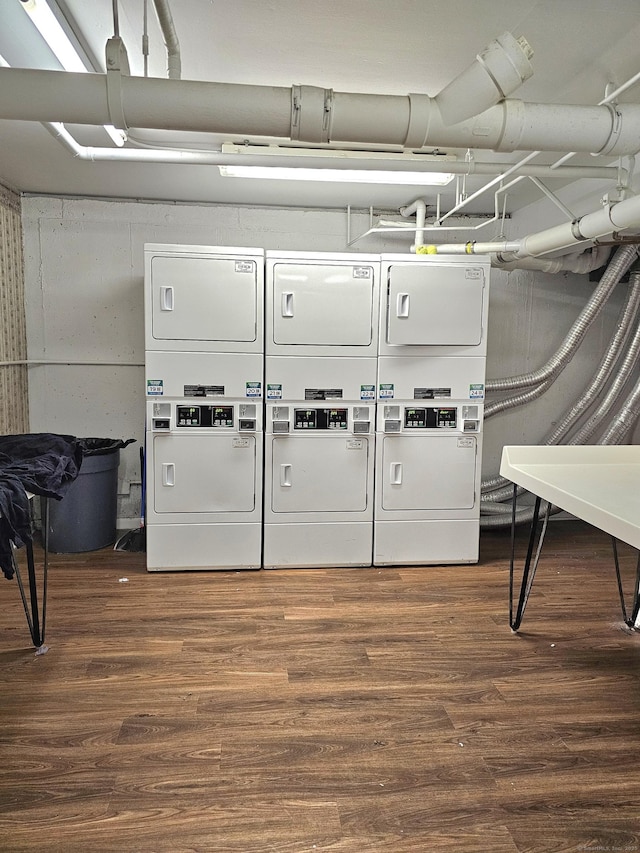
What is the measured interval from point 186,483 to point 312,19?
2680 millimetres

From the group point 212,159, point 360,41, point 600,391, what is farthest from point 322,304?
point 600,391

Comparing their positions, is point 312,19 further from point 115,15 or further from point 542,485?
point 542,485

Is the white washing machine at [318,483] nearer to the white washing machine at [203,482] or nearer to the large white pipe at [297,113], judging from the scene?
the white washing machine at [203,482]

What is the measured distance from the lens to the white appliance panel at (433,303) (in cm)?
392

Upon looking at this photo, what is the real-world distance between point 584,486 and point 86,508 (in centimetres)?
325

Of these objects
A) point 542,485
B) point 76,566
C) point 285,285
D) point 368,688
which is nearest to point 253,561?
point 76,566

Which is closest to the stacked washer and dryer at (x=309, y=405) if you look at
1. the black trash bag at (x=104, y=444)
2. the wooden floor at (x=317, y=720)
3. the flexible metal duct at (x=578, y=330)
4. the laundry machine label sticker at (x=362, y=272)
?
the laundry machine label sticker at (x=362, y=272)

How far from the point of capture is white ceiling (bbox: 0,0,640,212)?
2.03 meters

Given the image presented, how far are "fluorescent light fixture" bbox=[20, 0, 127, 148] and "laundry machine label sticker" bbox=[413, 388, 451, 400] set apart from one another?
8.23ft

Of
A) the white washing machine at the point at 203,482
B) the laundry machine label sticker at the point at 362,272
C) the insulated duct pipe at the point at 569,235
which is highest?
the insulated duct pipe at the point at 569,235

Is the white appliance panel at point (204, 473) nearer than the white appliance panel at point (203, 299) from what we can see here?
No

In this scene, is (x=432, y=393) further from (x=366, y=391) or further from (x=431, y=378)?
(x=366, y=391)

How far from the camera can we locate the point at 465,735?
226cm

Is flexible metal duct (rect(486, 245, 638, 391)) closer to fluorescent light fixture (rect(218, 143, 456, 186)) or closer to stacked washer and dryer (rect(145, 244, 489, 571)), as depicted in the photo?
stacked washer and dryer (rect(145, 244, 489, 571))
